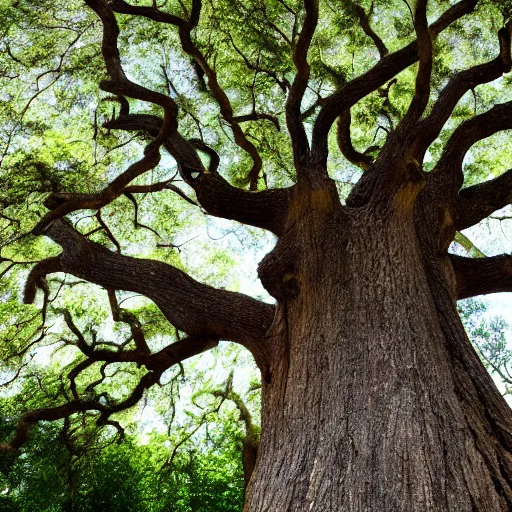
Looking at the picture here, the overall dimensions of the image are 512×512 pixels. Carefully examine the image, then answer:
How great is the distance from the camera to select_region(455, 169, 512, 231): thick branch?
486 cm

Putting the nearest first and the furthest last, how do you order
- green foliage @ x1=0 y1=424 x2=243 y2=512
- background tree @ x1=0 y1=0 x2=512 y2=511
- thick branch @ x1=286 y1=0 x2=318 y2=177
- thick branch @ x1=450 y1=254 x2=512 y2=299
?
1. background tree @ x1=0 y1=0 x2=512 y2=511
2. thick branch @ x1=450 y1=254 x2=512 y2=299
3. thick branch @ x1=286 y1=0 x2=318 y2=177
4. green foliage @ x1=0 y1=424 x2=243 y2=512

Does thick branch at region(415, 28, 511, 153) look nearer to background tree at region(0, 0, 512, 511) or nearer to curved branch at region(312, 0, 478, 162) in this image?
background tree at region(0, 0, 512, 511)

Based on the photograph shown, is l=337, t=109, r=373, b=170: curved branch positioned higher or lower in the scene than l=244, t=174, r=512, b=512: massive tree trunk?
higher

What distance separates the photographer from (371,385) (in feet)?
8.84

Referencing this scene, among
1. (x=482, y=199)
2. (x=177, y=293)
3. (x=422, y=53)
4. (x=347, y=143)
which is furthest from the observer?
(x=347, y=143)

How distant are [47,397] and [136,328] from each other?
2.42m

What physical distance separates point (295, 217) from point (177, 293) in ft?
4.10

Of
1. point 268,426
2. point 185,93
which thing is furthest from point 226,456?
point 185,93

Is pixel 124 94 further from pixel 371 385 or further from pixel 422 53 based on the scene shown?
pixel 371 385

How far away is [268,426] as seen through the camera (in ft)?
10.4

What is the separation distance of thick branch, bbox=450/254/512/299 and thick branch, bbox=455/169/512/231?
1.28 ft

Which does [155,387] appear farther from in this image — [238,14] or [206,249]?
[238,14]

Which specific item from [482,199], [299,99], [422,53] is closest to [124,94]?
[299,99]

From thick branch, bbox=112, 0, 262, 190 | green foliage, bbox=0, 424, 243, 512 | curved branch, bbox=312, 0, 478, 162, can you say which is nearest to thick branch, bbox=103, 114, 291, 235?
curved branch, bbox=312, 0, 478, 162
